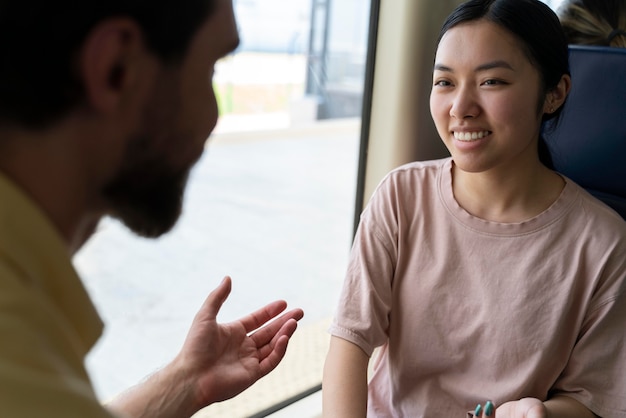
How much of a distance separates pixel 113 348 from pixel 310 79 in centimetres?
278

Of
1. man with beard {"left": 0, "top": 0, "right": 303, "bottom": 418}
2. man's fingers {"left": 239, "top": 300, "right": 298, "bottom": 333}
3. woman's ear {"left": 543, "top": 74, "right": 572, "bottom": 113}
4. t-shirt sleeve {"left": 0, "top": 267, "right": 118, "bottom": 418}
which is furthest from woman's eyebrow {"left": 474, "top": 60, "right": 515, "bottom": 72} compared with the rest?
t-shirt sleeve {"left": 0, "top": 267, "right": 118, "bottom": 418}

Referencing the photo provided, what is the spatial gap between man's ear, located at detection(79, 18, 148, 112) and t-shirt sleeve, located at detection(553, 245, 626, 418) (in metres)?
1.00

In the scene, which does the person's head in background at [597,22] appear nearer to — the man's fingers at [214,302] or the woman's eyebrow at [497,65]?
the woman's eyebrow at [497,65]

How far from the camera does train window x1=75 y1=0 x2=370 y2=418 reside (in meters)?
2.31

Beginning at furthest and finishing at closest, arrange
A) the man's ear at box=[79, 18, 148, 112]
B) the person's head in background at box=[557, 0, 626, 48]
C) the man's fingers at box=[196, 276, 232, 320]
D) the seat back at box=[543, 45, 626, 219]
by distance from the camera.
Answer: the person's head in background at box=[557, 0, 626, 48], the seat back at box=[543, 45, 626, 219], the man's fingers at box=[196, 276, 232, 320], the man's ear at box=[79, 18, 148, 112]

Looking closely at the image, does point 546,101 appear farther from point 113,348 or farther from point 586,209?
point 113,348

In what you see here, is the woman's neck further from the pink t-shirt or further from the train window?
the train window

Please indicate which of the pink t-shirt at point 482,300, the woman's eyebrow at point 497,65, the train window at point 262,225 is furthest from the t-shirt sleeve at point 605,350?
the train window at point 262,225

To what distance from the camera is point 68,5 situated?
57 centimetres

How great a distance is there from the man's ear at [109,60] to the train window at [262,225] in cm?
96

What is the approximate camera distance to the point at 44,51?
580 mm

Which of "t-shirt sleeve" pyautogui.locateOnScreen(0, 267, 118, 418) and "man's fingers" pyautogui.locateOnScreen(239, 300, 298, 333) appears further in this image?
"man's fingers" pyautogui.locateOnScreen(239, 300, 298, 333)

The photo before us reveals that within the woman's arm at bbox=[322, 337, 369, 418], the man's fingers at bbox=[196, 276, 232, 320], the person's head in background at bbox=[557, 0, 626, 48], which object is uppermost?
the person's head in background at bbox=[557, 0, 626, 48]

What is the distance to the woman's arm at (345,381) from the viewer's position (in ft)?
4.21
